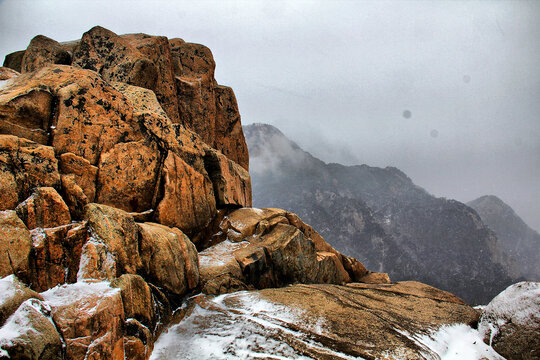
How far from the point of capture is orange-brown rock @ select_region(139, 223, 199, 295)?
1181 centimetres

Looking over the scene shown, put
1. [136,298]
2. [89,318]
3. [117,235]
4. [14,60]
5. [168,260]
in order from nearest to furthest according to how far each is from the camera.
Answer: [89,318], [136,298], [117,235], [168,260], [14,60]

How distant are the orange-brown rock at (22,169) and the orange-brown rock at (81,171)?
3.45 ft

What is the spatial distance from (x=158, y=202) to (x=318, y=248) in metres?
17.7

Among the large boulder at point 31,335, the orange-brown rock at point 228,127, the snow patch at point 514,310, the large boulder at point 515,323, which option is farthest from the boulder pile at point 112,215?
the large boulder at point 515,323

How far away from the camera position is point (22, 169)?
1008 cm

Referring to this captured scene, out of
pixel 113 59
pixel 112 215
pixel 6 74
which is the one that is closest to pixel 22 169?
pixel 112 215

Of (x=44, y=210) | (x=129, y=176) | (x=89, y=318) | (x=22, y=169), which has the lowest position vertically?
(x=89, y=318)

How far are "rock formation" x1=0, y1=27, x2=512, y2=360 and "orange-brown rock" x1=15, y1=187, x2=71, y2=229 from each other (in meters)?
0.04

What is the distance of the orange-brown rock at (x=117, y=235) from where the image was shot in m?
10.2

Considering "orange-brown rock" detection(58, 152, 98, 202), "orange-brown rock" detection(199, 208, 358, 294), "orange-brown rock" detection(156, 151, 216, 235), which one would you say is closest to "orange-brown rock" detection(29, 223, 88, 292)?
"orange-brown rock" detection(58, 152, 98, 202)

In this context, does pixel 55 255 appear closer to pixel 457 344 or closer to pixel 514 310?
pixel 457 344

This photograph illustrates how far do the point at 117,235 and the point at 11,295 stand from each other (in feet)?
12.5

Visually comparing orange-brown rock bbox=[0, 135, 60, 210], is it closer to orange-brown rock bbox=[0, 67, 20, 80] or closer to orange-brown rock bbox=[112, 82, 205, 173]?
orange-brown rock bbox=[112, 82, 205, 173]

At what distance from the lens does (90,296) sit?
27.2 feet
